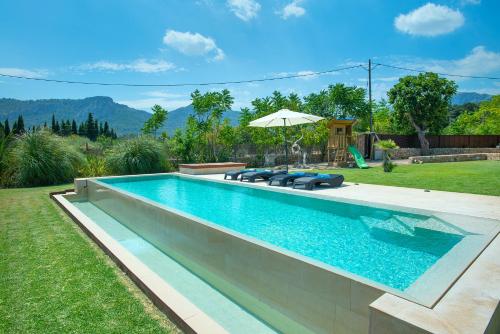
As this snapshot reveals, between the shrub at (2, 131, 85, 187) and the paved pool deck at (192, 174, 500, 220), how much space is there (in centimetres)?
1023

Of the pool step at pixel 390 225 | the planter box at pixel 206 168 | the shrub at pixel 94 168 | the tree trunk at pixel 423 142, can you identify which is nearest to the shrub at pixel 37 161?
the shrub at pixel 94 168

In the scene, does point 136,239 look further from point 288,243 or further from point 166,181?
point 166,181

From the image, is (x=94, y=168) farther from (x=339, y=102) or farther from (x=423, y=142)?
(x=423, y=142)

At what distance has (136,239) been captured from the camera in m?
6.34

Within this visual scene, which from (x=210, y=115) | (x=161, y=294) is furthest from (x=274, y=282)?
(x=210, y=115)

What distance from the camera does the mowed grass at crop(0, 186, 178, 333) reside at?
9.01 ft

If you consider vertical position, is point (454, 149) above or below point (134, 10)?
below

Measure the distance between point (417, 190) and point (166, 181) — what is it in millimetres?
8731

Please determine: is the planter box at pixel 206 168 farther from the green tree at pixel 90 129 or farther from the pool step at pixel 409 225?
the green tree at pixel 90 129

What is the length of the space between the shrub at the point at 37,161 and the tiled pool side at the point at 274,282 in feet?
31.0

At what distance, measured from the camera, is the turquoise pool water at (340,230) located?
13.0ft

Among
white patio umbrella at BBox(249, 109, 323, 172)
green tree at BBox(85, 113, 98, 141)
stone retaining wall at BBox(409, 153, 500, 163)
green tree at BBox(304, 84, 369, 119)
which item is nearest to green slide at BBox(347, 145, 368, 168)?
stone retaining wall at BBox(409, 153, 500, 163)

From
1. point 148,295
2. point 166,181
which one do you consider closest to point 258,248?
point 148,295

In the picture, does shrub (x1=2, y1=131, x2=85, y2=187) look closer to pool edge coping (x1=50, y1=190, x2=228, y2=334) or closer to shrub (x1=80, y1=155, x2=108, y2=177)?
shrub (x1=80, y1=155, x2=108, y2=177)
